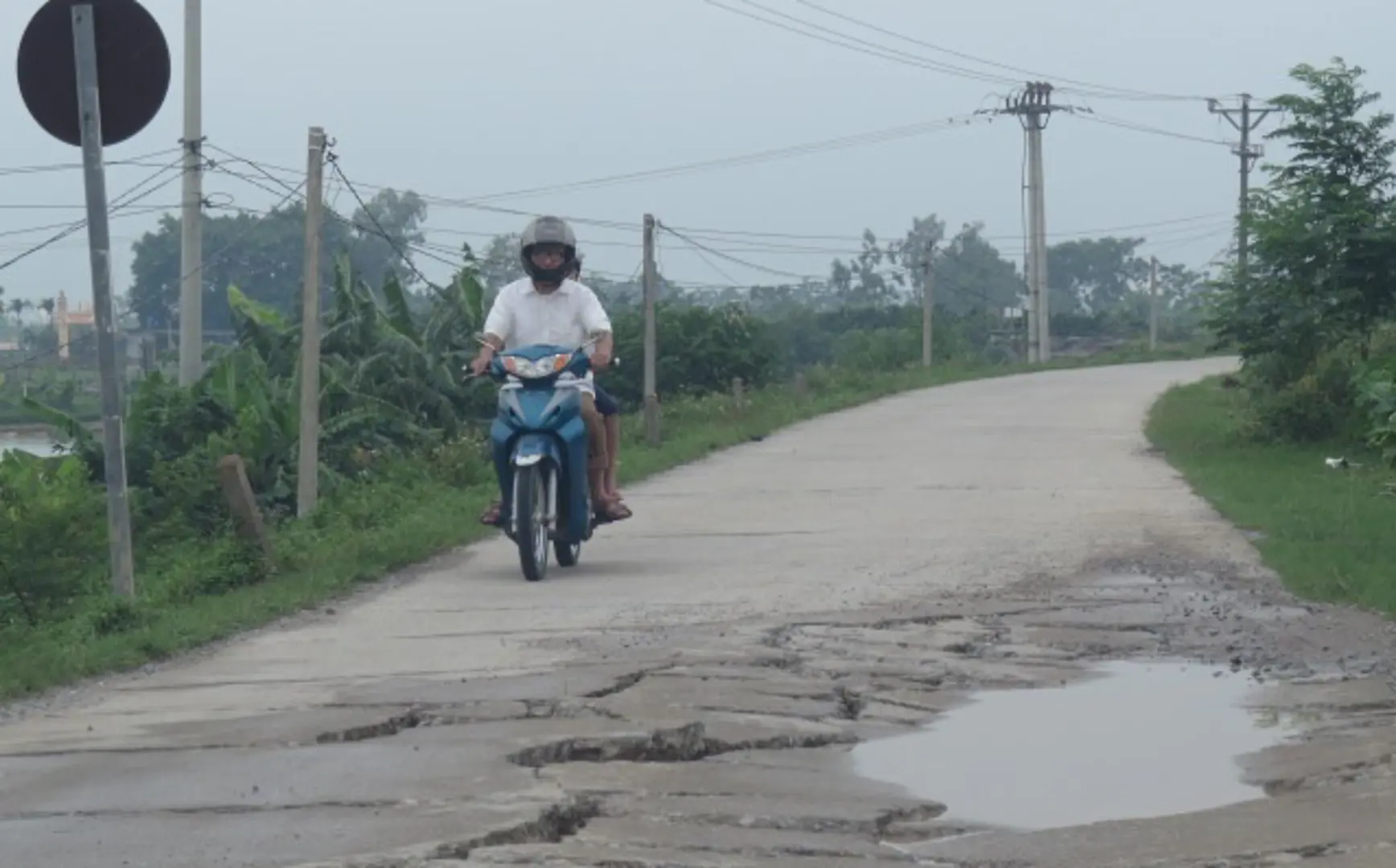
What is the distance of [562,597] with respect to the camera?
10570 mm

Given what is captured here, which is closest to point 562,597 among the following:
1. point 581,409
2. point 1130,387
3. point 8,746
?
point 581,409

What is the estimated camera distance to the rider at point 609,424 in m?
11.8

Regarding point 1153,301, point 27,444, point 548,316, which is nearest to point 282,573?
point 548,316

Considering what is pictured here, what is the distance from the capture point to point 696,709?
23.9ft

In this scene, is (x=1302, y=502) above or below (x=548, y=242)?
below

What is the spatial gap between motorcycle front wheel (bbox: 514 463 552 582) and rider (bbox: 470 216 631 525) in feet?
1.02

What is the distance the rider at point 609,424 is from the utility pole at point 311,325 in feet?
16.0

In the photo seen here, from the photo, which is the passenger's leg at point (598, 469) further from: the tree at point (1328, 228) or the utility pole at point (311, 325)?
the tree at point (1328, 228)

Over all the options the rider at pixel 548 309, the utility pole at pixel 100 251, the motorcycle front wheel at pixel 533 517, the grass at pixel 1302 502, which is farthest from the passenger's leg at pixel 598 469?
the grass at pixel 1302 502

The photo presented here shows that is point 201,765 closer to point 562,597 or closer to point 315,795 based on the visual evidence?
point 315,795

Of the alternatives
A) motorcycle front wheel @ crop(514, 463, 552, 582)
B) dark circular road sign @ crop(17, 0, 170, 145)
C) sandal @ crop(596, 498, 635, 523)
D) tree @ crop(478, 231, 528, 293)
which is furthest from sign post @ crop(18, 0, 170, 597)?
tree @ crop(478, 231, 528, 293)

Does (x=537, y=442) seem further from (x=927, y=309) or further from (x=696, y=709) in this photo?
(x=927, y=309)

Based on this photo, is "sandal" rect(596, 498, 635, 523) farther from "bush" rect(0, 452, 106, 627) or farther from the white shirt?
"bush" rect(0, 452, 106, 627)

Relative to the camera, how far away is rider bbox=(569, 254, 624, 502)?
38.6 feet
